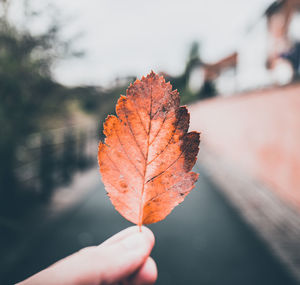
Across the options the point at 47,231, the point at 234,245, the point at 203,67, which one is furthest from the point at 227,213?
the point at 203,67

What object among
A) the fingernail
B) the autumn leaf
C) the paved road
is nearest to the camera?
the autumn leaf

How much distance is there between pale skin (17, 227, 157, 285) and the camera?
0.52 meters

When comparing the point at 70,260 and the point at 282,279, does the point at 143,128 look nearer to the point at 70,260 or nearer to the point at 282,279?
the point at 70,260

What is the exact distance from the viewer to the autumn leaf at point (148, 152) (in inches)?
19.0

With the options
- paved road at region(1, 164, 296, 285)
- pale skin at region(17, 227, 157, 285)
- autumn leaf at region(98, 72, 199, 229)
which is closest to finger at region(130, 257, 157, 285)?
pale skin at region(17, 227, 157, 285)

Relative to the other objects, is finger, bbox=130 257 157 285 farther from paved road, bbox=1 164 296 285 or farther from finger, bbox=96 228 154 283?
paved road, bbox=1 164 296 285

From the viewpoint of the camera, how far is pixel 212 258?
420 centimetres

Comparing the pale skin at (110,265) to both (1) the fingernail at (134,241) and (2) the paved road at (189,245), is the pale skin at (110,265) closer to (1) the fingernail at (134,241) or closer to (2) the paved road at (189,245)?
(1) the fingernail at (134,241)

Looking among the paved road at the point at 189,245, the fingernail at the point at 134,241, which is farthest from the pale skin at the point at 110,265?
the paved road at the point at 189,245

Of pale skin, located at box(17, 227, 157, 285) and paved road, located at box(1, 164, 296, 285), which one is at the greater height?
pale skin, located at box(17, 227, 157, 285)

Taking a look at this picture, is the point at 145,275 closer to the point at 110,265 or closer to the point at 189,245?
the point at 110,265

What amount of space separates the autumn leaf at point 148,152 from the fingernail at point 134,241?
6 centimetres

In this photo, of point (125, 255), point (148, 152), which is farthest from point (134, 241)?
point (148, 152)

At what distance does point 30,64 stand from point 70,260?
3358 millimetres
